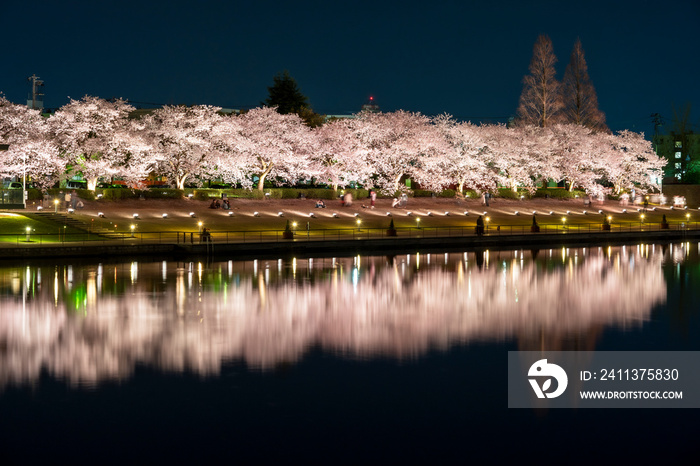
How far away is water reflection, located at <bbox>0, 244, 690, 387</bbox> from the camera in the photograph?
16.8 meters

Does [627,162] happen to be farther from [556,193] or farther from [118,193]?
[118,193]

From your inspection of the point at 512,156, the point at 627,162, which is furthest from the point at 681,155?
the point at 512,156

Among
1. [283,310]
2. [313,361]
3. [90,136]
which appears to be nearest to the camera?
[313,361]

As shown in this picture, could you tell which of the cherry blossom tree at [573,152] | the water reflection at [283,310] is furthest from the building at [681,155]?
the water reflection at [283,310]

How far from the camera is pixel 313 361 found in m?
16.1

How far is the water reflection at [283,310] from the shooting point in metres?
16.8

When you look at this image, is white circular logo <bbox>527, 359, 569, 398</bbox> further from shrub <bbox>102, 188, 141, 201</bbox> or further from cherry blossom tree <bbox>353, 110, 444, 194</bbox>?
cherry blossom tree <bbox>353, 110, 444, 194</bbox>

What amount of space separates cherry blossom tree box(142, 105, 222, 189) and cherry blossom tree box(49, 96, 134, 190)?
3116 millimetres

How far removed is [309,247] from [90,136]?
25.9 meters

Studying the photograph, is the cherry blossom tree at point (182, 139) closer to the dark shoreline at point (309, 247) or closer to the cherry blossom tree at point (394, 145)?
the cherry blossom tree at point (394, 145)

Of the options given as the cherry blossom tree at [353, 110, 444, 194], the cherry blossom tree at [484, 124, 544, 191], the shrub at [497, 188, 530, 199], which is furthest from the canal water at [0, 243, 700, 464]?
the cherry blossom tree at [484, 124, 544, 191]

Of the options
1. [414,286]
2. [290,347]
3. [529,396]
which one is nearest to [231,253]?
[414,286]

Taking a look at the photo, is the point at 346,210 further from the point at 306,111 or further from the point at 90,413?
the point at 90,413

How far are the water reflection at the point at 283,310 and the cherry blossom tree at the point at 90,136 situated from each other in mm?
24580
